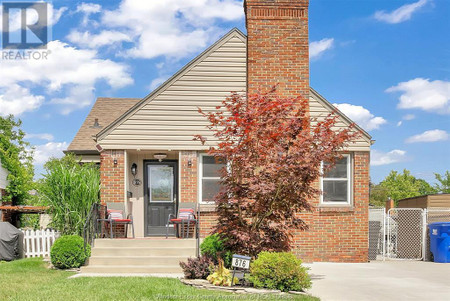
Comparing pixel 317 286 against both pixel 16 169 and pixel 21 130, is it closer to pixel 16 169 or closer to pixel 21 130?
pixel 16 169

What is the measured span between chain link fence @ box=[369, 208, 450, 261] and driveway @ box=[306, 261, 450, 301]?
4.80 feet

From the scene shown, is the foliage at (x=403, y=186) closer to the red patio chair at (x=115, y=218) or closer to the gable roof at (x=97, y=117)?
the gable roof at (x=97, y=117)

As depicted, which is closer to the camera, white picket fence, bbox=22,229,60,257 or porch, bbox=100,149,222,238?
porch, bbox=100,149,222,238

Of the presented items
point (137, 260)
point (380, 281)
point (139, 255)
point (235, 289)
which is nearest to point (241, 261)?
point (235, 289)

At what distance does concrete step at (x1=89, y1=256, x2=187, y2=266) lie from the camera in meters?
11.1

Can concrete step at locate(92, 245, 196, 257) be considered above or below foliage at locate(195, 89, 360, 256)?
below

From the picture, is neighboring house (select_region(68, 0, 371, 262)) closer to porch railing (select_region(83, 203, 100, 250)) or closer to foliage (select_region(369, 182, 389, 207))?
porch railing (select_region(83, 203, 100, 250))

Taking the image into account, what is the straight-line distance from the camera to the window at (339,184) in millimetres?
13359

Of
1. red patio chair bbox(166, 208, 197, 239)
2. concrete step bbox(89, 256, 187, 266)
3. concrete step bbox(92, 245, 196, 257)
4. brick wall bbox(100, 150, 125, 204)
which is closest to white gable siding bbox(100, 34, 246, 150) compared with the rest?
brick wall bbox(100, 150, 125, 204)

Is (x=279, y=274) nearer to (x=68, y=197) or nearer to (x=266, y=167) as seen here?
(x=266, y=167)

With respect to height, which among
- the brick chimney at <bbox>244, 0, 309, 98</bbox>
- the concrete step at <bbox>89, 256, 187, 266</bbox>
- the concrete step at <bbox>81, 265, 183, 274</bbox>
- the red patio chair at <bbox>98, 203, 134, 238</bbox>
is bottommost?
the concrete step at <bbox>81, 265, 183, 274</bbox>

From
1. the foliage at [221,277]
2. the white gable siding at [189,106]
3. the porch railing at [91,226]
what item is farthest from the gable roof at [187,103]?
the foliage at [221,277]

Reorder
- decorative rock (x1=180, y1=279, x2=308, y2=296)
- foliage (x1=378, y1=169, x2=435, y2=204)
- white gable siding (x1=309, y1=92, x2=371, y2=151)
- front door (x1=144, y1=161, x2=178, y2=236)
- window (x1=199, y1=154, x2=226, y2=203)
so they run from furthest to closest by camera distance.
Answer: foliage (x1=378, y1=169, x2=435, y2=204)
front door (x1=144, y1=161, x2=178, y2=236)
window (x1=199, y1=154, x2=226, y2=203)
white gable siding (x1=309, y1=92, x2=371, y2=151)
decorative rock (x1=180, y1=279, x2=308, y2=296)

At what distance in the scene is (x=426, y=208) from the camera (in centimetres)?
1492
